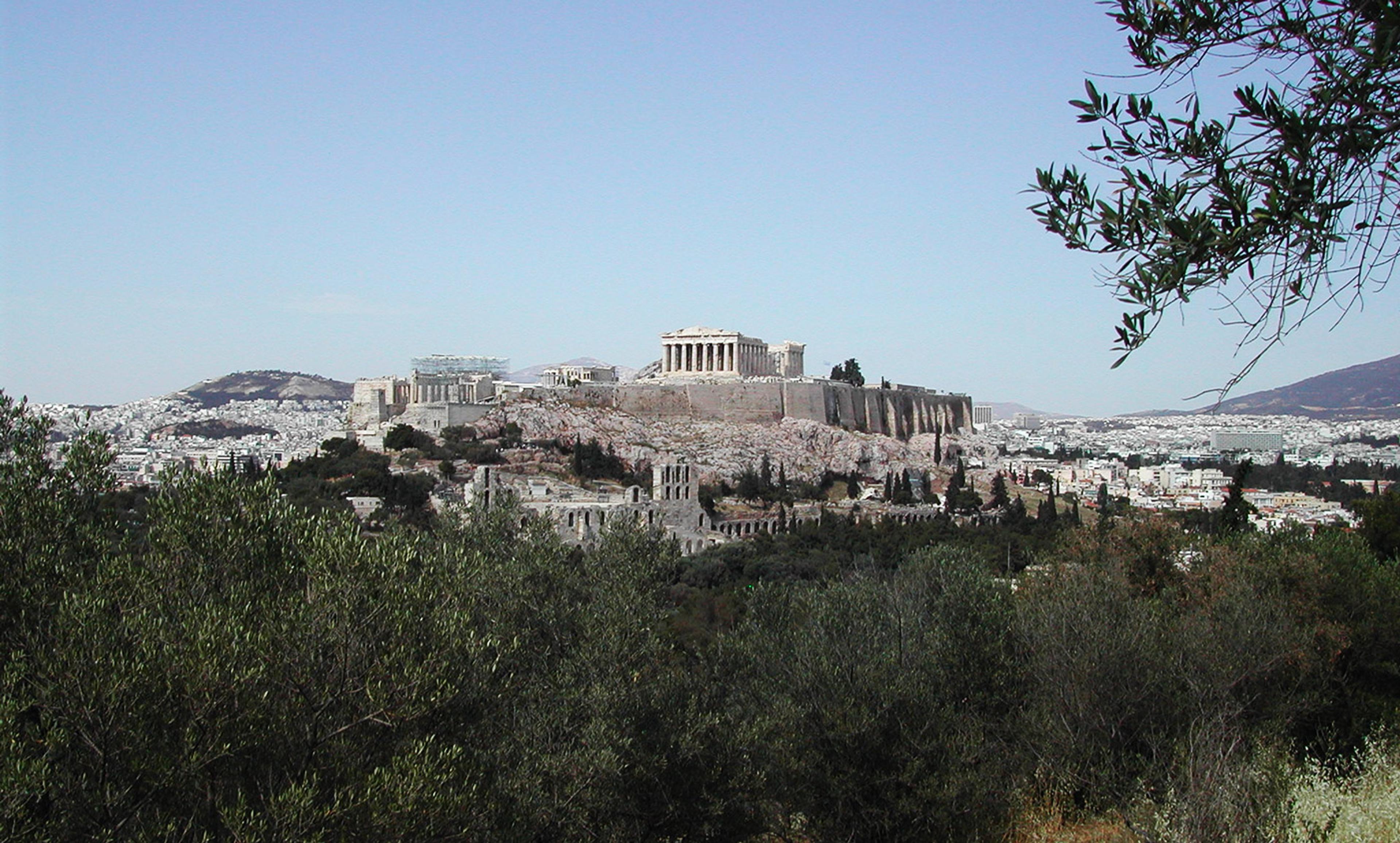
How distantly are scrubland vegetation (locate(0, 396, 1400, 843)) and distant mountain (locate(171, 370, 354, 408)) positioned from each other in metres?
166

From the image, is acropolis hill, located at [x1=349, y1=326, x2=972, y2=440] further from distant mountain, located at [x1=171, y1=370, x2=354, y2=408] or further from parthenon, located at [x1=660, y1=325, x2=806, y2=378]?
distant mountain, located at [x1=171, y1=370, x2=354, y2=408]

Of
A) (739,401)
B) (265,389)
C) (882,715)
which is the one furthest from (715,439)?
(265,389)

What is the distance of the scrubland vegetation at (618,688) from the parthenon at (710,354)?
174ft

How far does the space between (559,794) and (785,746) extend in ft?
7.34

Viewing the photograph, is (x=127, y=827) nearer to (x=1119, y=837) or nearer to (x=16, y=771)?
(x=16, y=771)

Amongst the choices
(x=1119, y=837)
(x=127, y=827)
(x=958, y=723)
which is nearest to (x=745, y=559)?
(x=958, y=723)

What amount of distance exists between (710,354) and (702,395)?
248 inches

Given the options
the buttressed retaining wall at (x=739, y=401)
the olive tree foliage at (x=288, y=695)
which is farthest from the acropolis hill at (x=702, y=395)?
the olive tree foliage at (x=288, y=695)

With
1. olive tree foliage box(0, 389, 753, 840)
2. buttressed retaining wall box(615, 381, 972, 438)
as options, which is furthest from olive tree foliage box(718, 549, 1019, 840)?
buttressed retaining wall box(615, 381, 972, 438)

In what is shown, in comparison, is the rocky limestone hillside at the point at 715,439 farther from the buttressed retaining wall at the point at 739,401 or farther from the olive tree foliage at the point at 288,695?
the olive tree foliage at the point at 288,695

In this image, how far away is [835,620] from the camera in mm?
11836

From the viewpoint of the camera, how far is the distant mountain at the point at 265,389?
17025cm

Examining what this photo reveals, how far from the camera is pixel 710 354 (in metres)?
70.2

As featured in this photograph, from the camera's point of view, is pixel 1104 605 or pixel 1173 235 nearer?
pixel 1173 235
